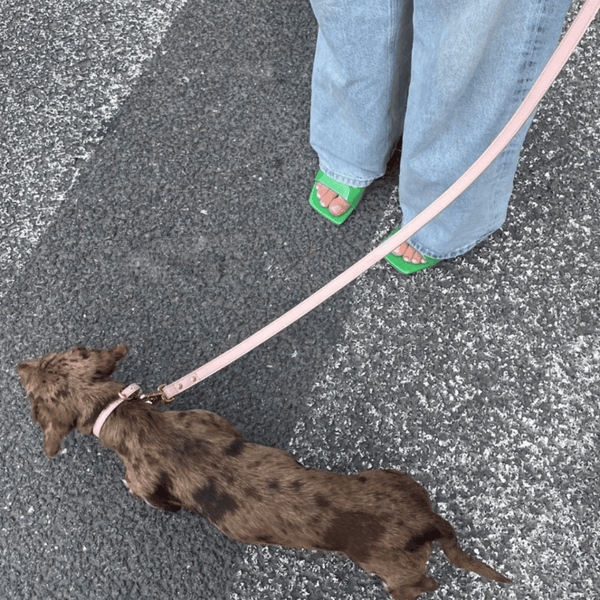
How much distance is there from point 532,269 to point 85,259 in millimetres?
1928

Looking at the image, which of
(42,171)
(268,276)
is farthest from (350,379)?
(42,171)

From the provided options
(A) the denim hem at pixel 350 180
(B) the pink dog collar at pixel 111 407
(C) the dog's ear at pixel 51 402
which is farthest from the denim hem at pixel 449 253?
(C) the dog's ear at pixel 51 402

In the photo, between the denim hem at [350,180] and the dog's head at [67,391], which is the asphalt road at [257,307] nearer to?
the denim hem at [350,180]

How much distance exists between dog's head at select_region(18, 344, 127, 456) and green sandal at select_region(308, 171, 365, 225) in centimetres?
111

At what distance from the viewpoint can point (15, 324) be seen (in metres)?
2.33

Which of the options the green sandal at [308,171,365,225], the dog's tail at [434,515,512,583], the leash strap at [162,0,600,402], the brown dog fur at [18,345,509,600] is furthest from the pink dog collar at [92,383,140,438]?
the green sandal at [308,171,365,225]

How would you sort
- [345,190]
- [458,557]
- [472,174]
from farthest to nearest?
[345,190] → [458,557] → [472,174]

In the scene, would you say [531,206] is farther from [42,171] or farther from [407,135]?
[42,171]

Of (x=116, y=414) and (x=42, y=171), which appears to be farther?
(x=42, y=171)

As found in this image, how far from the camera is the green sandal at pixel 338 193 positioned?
237 cm

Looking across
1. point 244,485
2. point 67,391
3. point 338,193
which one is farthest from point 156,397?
point 338,193

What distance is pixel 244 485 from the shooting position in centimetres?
164

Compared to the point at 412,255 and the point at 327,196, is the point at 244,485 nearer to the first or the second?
the point at 412,255

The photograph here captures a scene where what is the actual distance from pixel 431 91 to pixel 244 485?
1318mm
